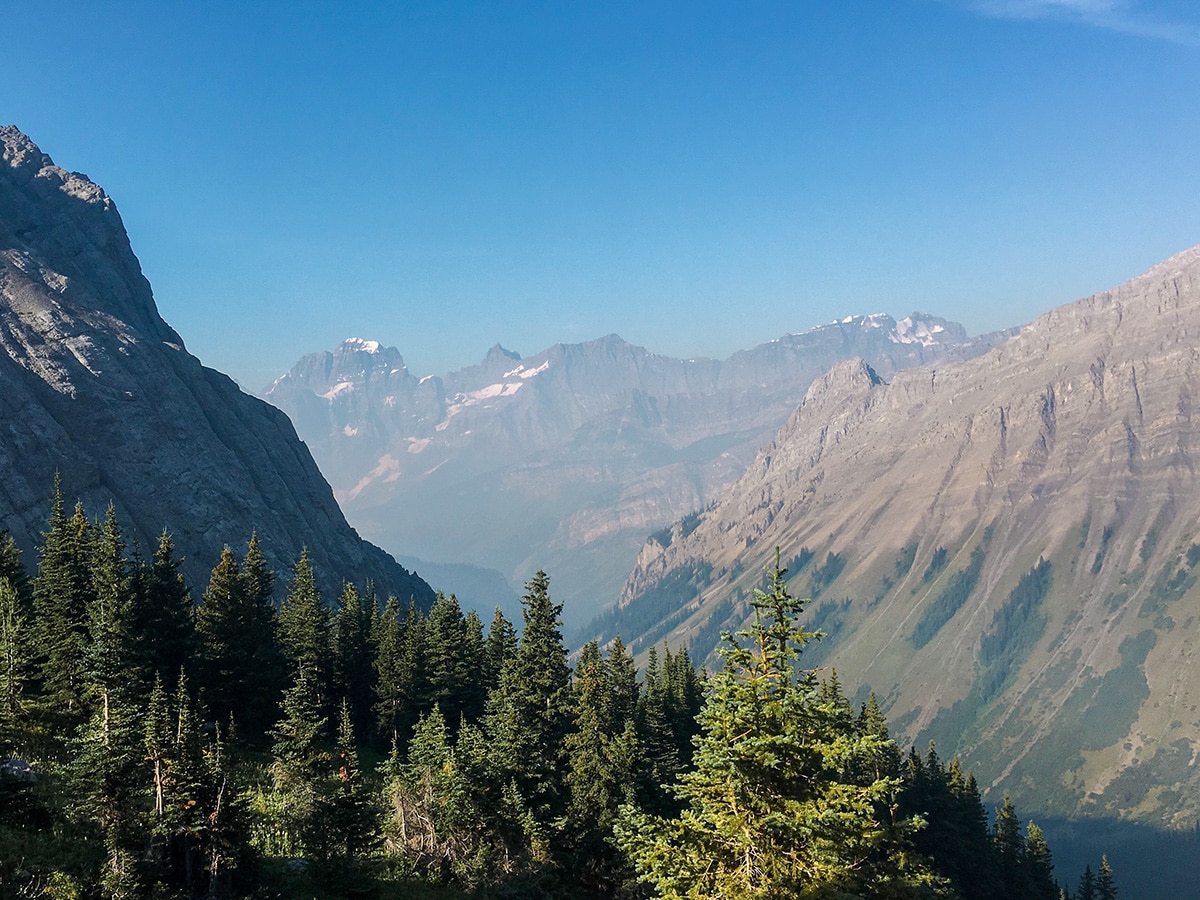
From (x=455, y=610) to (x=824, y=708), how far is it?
67.2 m

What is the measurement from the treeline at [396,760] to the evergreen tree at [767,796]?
A: 7 centimetres

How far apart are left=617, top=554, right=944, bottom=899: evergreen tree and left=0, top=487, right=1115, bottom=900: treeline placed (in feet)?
0.24

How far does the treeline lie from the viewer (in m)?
21.3

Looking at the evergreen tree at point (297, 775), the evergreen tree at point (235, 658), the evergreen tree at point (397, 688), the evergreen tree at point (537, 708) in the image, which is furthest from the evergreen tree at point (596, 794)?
the evergreen tree at point (235, 658)

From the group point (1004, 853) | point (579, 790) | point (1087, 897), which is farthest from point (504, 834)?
point (1087, 897)

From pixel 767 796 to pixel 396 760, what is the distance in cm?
3530

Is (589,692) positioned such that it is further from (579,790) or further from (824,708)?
(824,708)

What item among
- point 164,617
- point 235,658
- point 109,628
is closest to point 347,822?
point 109,628

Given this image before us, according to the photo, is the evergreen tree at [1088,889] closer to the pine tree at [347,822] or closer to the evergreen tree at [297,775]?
the evergreen tree at [297,775]

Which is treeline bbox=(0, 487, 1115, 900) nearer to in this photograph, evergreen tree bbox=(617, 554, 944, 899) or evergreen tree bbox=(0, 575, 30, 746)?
evergreen tree bbox=(617, 554, 944, 899)

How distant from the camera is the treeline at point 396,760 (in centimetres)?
2134

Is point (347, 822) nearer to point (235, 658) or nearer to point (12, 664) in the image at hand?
point (12, 664)

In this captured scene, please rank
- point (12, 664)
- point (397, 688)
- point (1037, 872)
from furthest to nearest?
point (1037, 872)
point (397, 688)
point (12, 664)

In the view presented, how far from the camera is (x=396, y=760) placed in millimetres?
50188
